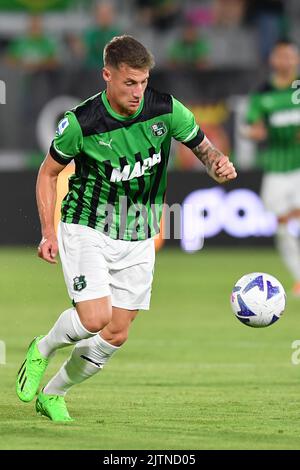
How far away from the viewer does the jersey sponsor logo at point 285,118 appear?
13573 mm

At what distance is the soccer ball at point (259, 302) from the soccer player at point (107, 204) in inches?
25.5

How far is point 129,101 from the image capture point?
650cm

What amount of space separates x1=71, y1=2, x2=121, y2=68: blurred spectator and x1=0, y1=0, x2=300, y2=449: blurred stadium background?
2 cm

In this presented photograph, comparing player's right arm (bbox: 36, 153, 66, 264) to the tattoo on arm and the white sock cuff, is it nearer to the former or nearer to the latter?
the white sock cuff

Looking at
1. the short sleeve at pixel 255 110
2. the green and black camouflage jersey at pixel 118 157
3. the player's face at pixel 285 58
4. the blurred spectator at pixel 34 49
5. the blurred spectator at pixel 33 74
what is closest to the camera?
the green and black camouflage jersey at pixel 118 157

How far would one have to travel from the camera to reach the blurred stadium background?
6.97 meters

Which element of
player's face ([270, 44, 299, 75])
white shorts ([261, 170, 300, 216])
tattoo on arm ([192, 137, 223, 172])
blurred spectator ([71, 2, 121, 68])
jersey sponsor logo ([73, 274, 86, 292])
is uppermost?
tattoo on arm ([192, 137, 223, 172])

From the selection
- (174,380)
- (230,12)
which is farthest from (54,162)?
(230,12)

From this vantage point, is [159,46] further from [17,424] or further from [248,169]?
[17,424]

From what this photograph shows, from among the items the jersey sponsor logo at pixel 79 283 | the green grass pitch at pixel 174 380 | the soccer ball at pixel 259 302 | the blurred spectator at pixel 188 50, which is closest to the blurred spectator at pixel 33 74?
the blurred spectator at pixel 188 50

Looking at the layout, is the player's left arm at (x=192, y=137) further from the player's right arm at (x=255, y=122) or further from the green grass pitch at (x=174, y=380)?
the player's right arm at (x=255, y=122)

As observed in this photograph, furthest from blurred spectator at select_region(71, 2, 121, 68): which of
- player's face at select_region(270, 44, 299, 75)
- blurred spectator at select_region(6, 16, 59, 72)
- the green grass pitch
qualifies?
player's face at select_region(270, 44, 299, 75)

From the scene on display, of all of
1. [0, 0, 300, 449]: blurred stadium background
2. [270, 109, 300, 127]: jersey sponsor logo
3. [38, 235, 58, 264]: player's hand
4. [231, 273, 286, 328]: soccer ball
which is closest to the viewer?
[38, 235, 58, 264]: player's hand

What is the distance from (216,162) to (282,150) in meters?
7.00
